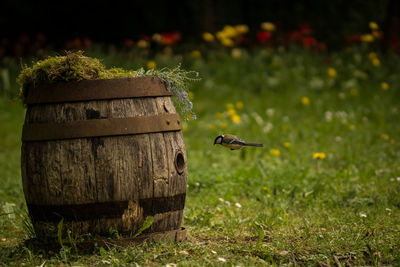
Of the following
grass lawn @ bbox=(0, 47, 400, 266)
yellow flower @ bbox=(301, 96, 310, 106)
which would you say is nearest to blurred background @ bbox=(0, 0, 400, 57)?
grass lawn @ bbox=(0, 47, 400, 266)

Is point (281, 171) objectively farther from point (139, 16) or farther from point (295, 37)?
point (139, 16)

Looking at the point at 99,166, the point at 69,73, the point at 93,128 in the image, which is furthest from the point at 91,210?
the point at 69,73

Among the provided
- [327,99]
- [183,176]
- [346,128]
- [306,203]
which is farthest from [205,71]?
[183,176]

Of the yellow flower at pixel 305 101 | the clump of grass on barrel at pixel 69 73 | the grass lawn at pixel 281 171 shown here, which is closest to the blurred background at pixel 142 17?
the grass lawn at pixel 281 171

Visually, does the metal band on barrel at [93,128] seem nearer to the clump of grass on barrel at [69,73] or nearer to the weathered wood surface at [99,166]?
the weathered wood surface at [99,166]

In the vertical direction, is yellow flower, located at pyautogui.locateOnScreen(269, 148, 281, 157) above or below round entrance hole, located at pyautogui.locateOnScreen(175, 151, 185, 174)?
below

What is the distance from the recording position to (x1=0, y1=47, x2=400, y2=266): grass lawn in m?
3.04

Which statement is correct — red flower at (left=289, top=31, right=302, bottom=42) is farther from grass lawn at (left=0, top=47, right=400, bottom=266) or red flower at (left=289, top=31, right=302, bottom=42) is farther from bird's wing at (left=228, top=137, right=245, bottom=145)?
bird's wing at (left=228, top=137, right=245, bottom=145)

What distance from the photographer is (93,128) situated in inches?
115

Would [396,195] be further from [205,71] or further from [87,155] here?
[205,71]

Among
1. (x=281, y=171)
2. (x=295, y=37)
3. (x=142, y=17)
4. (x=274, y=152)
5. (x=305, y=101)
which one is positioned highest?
(x=142, y=17)

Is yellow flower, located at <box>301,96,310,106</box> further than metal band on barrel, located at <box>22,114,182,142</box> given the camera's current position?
Yes

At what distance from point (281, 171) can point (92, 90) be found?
2596 millimetres

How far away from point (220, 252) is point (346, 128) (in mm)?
4286
